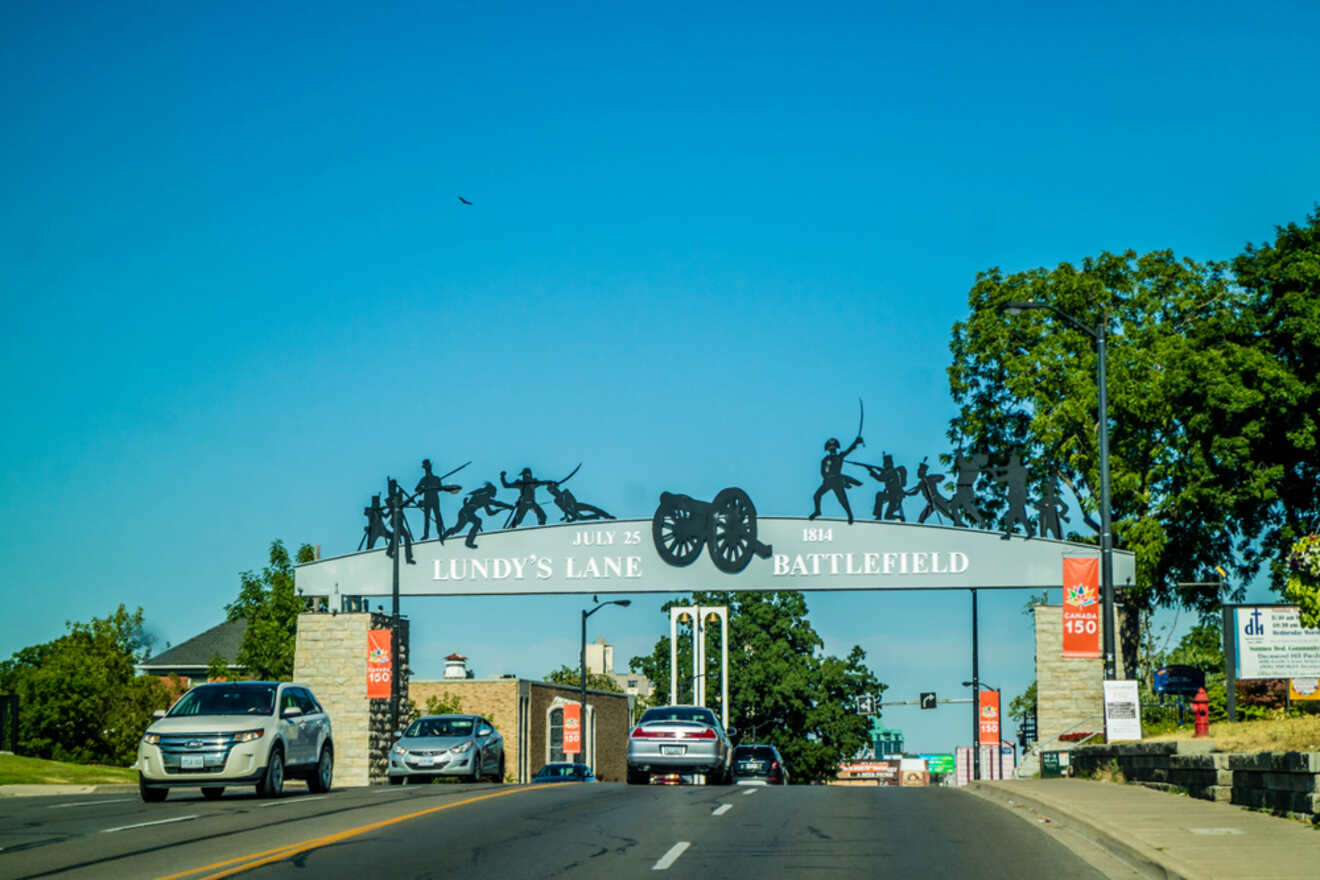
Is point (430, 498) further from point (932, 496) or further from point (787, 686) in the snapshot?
point (787, 686)

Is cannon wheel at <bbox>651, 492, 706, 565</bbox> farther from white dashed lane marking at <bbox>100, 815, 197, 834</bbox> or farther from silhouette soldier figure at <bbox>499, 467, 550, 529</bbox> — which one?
white dashed lane marking at <bbox>100, 815, 197, 834</bbox>

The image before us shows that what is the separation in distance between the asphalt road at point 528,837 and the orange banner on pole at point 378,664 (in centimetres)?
1806

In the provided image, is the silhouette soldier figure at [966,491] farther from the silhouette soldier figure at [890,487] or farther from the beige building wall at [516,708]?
the beige building wall at [516,708]

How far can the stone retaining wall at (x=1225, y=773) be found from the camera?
1419 centimetres

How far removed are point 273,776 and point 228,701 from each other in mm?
1339

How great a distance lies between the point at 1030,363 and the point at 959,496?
18.7 ft

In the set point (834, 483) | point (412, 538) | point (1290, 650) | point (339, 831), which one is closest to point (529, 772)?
point (412, 538)

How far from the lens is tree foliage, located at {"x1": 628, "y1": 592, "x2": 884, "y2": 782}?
90062 mm

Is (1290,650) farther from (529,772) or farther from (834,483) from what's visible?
(529,772)

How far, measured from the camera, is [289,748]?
21.8 m

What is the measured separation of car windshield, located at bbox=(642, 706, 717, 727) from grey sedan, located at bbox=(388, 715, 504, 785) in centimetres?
376

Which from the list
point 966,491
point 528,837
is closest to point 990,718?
point 966,491

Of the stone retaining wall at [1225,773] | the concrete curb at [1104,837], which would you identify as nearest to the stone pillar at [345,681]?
the concrete curb at [1104,837]

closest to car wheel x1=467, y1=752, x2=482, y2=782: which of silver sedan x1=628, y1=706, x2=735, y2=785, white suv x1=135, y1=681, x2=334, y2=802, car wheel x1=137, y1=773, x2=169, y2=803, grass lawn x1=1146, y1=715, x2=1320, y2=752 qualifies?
silver sedan x1=628, y1=706, x2=735, y2=785
